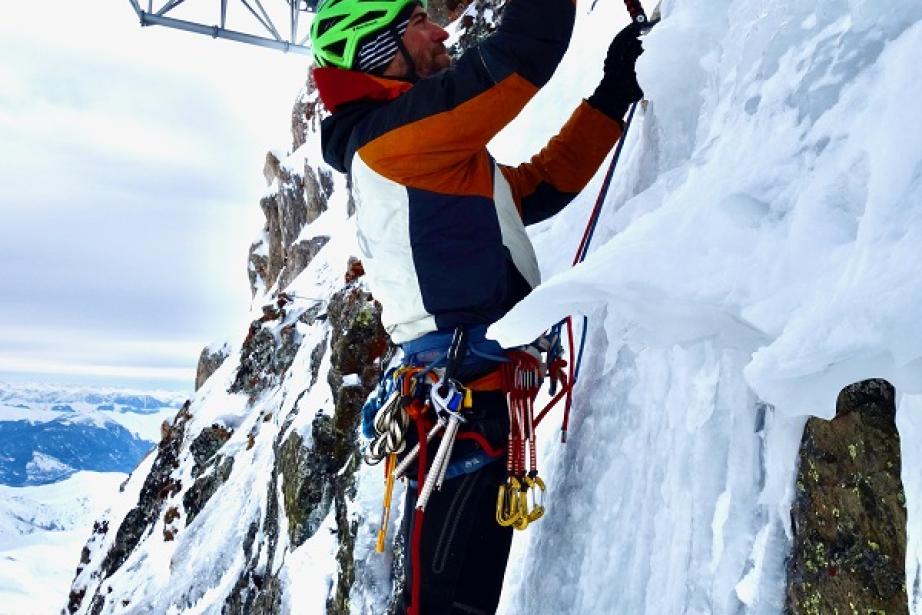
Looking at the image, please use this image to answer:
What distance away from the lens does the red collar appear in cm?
244

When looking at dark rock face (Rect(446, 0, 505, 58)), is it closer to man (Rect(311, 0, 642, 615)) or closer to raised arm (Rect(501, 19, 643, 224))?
raised arm (Rect(501, 19, 643, 224))

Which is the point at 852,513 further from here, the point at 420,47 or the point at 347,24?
the point at 347,24

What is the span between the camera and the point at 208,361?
20.9 m

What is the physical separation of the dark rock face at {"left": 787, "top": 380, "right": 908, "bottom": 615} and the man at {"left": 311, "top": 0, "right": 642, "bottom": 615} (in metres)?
1.01

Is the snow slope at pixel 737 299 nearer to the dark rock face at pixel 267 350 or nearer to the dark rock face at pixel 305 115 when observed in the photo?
the dark rock face at pixel 267 350

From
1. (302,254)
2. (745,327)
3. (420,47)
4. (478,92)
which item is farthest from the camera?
(302,254)

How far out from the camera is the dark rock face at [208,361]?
806 inches

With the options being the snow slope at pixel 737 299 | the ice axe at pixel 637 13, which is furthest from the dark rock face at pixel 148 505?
the ice axe at pixel 637 13

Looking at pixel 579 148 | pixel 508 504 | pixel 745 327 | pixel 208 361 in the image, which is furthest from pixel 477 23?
pixel 208 361

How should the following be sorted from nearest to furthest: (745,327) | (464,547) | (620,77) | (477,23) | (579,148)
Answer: (745,327)
(464,547)
(620,77)
(579,148)
(477,23)

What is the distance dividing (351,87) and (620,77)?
109 centimetres

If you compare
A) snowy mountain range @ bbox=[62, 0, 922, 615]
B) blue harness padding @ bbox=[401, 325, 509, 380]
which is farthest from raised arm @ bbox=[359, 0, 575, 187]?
blue harness padding @ bbox=[401, 325, 509, 380]

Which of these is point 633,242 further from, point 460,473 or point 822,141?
point 460,473

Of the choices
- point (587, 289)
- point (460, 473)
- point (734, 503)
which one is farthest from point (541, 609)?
point (587, 289)
